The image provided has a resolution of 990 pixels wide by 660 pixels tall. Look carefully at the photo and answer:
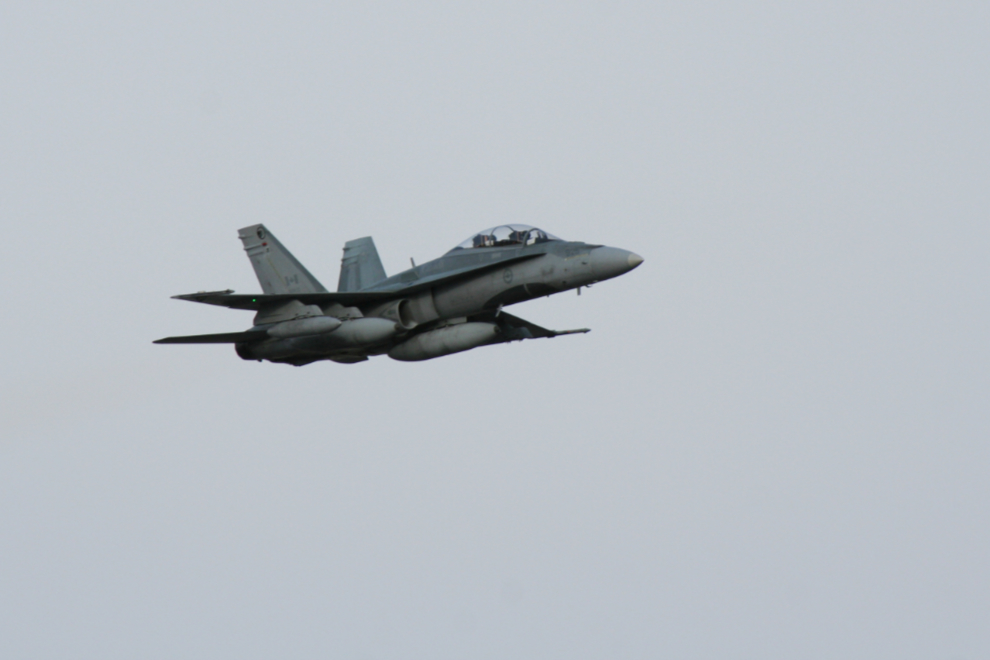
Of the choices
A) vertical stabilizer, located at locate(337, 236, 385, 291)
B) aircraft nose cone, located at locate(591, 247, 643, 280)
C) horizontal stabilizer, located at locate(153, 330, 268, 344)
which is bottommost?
horizontal stabilizer, located at locate(153, 330, 268, 344)

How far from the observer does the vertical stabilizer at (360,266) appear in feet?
115

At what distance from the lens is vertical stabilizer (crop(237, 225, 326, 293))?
108 ft

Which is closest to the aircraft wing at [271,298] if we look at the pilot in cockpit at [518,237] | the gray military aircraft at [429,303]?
the gray military aircraft at [429,303]

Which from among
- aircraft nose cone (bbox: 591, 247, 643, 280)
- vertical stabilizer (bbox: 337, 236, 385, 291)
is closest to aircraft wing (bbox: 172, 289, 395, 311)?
vertical stabilizer (bbox: 337, 236, 385, 291)

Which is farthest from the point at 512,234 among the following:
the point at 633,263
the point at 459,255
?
the point at 633,263

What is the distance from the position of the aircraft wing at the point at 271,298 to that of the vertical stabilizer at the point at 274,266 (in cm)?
238

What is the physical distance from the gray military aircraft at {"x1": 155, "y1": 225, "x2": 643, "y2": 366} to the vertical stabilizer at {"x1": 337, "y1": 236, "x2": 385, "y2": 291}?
3412mm

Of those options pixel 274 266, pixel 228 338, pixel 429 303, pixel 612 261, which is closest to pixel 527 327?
pixel 429 303

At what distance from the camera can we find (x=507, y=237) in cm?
3048

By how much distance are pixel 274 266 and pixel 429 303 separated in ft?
15.9

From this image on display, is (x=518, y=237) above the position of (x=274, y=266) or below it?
below

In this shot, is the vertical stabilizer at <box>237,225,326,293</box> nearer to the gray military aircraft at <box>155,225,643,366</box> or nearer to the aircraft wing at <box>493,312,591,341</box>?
the gray military aircraft at <box>155,225,643,366</box>

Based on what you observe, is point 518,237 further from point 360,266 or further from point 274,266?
point 274,266

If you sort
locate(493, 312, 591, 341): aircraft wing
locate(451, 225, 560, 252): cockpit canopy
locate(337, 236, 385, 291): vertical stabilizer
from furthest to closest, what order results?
locate(337, 236, 385, 291): vertical stabilizer → locate(493, 312, 591, 341): aircraft wing → locate(451, 225, 560, 252): cockpit canopy
